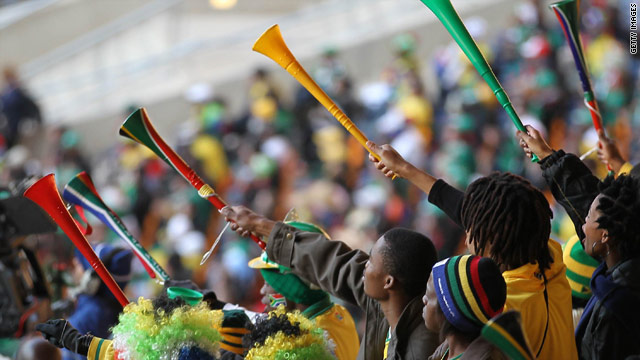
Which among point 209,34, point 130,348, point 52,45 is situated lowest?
point 130,348

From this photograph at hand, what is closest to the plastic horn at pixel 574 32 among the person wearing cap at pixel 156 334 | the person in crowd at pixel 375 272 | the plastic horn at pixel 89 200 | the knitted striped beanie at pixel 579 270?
the knitted striped beanie at pixel 579 270

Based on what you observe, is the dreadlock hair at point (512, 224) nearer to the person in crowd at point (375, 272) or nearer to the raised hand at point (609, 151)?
the person in crowd at point (375, 272)

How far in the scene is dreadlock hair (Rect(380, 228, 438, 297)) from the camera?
3232 millimetres

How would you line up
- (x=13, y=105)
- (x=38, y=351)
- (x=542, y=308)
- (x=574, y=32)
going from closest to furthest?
(x=542, y=308), (x=38, y=351), (x=574, y=32), (x=13, y=105)

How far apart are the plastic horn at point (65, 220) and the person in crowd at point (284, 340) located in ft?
2.20

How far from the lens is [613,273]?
3172 millimetres

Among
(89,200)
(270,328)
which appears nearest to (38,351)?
(89,200)

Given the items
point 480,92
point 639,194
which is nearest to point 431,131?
point 480,92

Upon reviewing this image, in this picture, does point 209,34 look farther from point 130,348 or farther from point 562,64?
point 130,348

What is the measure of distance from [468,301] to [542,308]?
19.2 inches

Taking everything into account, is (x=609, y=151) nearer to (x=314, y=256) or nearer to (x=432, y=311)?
(x=314, y=256)

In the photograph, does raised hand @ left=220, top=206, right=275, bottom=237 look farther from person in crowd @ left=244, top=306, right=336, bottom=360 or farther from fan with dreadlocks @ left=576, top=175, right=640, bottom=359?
fan with dreadlocks @ left=576, top=175, right=640, bottom=359

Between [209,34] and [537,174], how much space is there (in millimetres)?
8004

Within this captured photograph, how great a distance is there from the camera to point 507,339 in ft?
7.88
